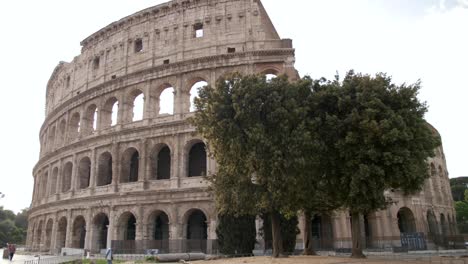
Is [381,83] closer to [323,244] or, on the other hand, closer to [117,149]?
[323,244]

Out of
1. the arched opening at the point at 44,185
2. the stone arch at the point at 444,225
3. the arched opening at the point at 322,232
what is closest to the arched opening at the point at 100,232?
the arched opening at the point at 44,185

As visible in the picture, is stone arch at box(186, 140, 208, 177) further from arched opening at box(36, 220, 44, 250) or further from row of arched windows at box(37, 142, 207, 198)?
arched opening at box(36, 220, 44, 250)

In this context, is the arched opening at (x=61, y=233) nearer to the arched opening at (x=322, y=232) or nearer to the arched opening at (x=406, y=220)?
the arched opening at (x=322, y=232)

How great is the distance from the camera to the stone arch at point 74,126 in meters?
28.6

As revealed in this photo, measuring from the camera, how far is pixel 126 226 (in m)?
23.3

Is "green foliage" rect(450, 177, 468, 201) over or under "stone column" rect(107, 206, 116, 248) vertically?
over

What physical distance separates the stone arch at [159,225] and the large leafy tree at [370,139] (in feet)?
39.4

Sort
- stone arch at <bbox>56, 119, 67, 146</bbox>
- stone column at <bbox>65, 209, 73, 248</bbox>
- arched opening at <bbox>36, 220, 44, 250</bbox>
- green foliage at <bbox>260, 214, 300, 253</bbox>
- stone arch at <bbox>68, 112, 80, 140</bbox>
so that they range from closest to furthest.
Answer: green foliage at <bbox>260, 214, 300, 253</bbox>, stone column at <bbox>65, 209, 73, 248</bbox>, stone arch at <bbox>68, 112, 80, 140</bbox>, arched opening at <bbox>36, 220, 44, 250</bbox>, stone arch at <bbox>56, 119, 67, 146</bbox>

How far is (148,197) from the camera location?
2195 cm

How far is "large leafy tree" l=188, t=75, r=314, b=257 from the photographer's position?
13188 mm

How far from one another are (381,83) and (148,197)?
14.1m

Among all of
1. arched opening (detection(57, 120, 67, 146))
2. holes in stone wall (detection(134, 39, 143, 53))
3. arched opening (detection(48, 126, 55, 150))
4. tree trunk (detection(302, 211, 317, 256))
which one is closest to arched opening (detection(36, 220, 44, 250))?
arched opening (detection(57, 120, 67, 146))

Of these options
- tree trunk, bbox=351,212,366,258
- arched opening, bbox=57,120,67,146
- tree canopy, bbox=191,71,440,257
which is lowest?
tree trunk, bbox=351,212,366,258

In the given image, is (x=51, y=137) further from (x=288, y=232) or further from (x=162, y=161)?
(x=288, y=232)
